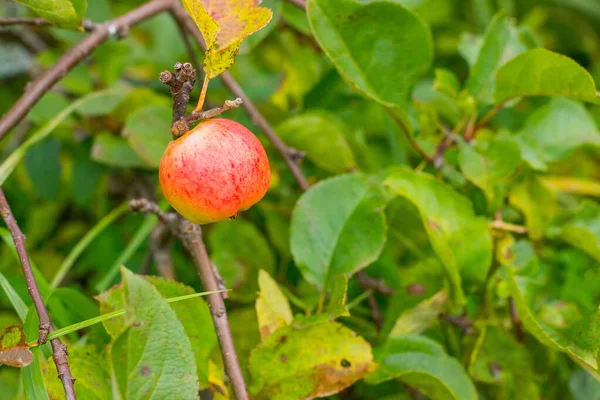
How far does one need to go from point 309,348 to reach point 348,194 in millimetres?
232

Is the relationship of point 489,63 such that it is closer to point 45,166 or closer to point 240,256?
point 240,256

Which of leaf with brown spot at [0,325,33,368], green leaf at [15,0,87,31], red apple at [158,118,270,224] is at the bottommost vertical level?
leaf with brown spot at [0,325,33,368]

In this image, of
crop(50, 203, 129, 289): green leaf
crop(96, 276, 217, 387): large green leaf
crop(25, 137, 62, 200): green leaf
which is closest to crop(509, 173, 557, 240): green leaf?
crop(96, 276, 217, 387): large green leaf

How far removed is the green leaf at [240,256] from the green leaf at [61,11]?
397 mm

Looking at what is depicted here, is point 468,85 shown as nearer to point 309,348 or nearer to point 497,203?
point 497,203

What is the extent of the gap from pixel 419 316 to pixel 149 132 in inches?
19.1

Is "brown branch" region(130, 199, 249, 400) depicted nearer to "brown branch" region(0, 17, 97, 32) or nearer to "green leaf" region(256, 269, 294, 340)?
"green leaf" region(256, 269, 294, 340)

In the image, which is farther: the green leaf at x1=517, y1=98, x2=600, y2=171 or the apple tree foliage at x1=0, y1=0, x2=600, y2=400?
the green leaf at x1=517, y1=98, x2=600, y2=171

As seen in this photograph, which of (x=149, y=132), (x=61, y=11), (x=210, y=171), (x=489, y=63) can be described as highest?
(x=61, y=11)

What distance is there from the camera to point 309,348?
70cm

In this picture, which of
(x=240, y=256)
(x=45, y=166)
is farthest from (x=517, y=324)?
(x=45, y=166)

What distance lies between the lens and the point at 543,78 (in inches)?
31.1

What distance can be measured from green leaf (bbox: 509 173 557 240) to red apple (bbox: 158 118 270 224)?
2.00 feet

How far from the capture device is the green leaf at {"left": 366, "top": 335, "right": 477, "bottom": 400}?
708 millimetres
